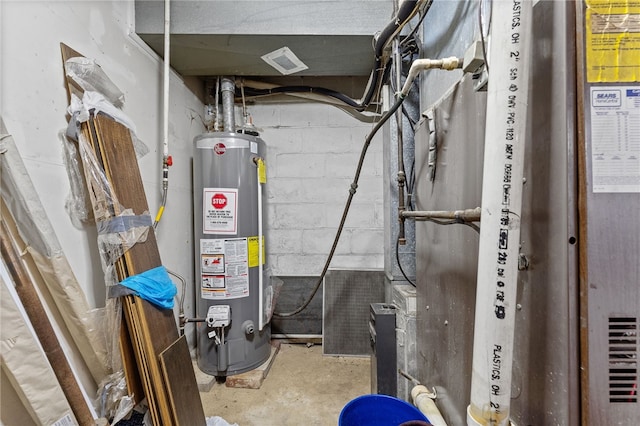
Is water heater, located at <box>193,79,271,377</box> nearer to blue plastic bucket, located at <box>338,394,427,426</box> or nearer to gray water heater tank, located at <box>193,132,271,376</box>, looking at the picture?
gray water heater tank, located at <box>193,132,271,376</box>

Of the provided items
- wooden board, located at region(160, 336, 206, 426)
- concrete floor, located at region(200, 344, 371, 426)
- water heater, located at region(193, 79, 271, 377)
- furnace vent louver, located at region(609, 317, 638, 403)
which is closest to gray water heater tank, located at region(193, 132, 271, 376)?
water heater, located at region(193, 79, 271, 377)

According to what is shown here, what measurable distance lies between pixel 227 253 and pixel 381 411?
1.13 metres

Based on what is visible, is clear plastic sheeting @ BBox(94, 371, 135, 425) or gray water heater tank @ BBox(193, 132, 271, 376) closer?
clear plastic sheeting @ BBox(94, 371, 135, 425)

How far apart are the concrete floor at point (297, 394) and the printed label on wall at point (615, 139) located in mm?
1454

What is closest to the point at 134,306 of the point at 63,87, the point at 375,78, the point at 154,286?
the point at 154,286

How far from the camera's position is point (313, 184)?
218cm

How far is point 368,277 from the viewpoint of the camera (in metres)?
2.04

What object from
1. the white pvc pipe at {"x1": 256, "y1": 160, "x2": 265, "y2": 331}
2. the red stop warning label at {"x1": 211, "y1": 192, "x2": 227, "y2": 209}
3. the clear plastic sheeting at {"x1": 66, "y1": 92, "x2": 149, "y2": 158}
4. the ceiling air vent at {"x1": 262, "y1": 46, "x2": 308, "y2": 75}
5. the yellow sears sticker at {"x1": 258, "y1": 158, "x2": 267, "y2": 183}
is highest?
the ceiling air vent at {"x1": 262, "y1": 46, "x2": 308, "y2": 75}

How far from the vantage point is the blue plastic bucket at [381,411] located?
871mm

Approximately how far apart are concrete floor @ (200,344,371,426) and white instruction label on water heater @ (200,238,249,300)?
1.81ft

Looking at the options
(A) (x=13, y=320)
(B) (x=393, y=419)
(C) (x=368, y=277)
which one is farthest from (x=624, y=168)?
(C) (x=368, y=277)

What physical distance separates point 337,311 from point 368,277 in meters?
0.34

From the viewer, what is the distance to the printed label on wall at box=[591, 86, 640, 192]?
47 centimetres

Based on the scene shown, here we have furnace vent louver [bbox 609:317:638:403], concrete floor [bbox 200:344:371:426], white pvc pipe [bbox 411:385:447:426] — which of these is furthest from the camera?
concrete floor [bbox 200:344:371:426]
